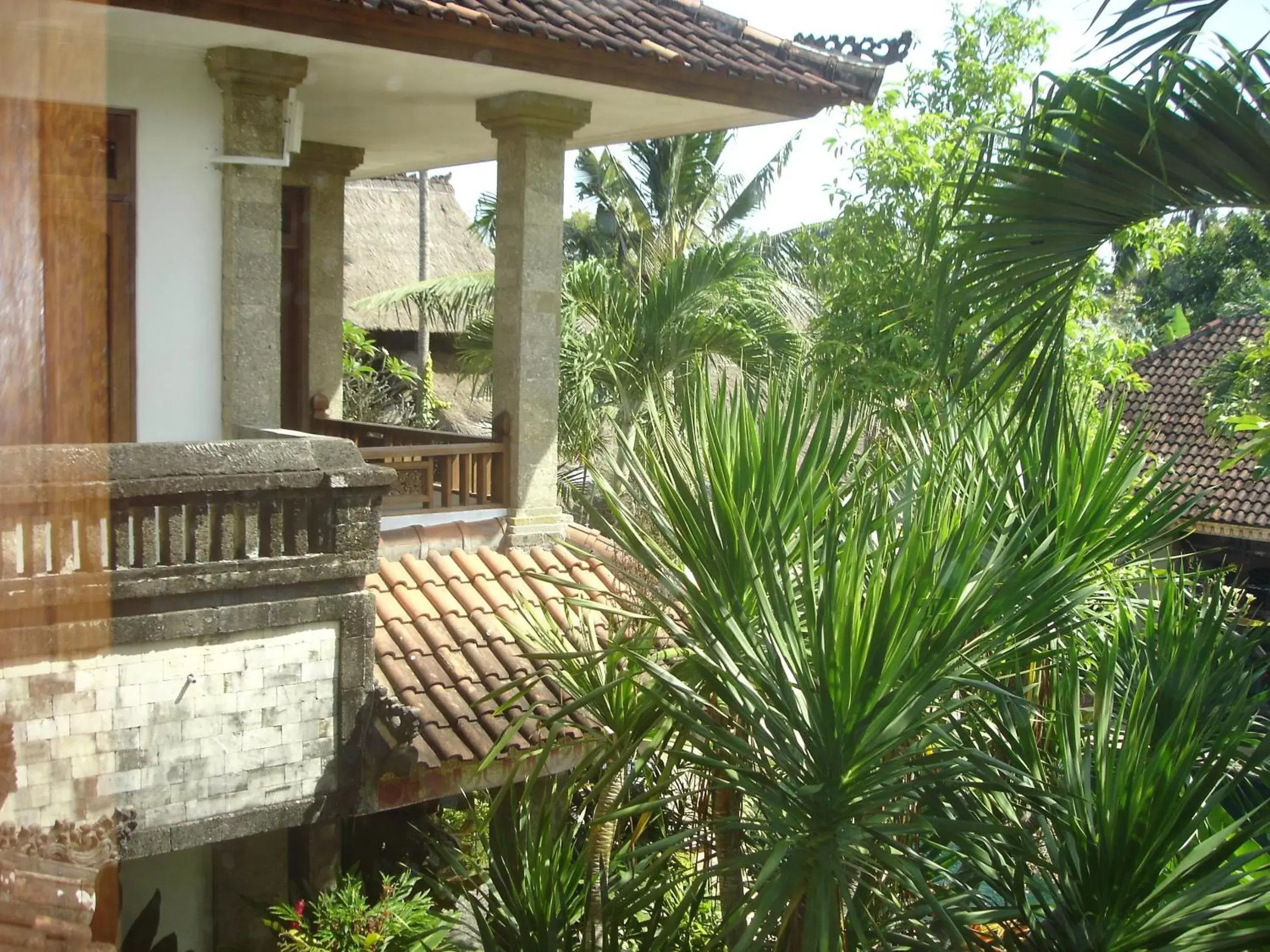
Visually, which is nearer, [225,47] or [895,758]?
[895,758]

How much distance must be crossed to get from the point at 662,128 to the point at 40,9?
6848 mm

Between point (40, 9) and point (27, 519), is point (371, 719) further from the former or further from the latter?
point (40, 9)

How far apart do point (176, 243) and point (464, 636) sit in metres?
2.56

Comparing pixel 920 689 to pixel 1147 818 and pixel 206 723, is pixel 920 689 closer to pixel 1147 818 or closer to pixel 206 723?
pixel 1147 818

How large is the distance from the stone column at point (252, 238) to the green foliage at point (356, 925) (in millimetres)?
2471

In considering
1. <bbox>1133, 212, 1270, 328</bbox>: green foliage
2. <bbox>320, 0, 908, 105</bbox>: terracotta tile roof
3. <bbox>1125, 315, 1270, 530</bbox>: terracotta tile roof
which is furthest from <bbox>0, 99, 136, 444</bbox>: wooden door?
<bbox>1133, 212, 1270, 328</bbox>: green foliage

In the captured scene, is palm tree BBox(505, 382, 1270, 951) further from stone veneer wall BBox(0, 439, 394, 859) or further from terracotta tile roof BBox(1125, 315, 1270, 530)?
terracotta tile roof BBox(1125, 315, 1270, 530)

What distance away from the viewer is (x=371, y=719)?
5.94 m

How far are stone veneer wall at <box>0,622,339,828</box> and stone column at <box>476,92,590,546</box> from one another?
227 centimetres

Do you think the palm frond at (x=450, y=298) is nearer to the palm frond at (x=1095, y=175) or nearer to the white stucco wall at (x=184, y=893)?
the white stucco wall at (x=184, y=893)

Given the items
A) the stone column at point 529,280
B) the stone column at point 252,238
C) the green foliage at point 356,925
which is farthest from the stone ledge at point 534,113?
the green foliage at point 356,925

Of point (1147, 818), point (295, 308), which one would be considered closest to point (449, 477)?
point (295, 308)

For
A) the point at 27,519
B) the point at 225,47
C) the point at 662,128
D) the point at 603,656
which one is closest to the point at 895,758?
the point at 603,656

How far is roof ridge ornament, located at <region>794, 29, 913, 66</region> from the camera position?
7.52 meters
